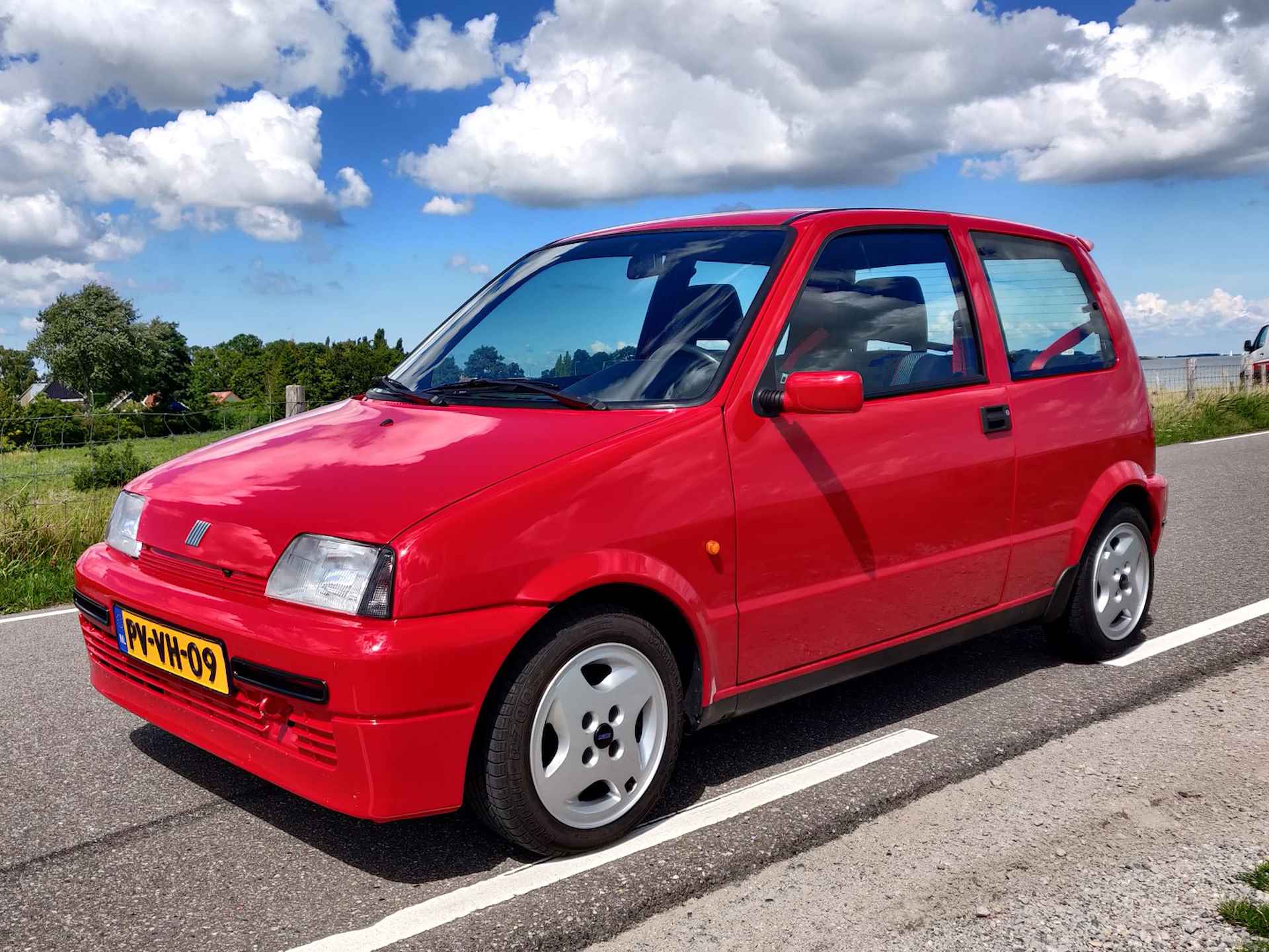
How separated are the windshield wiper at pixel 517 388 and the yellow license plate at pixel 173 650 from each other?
3.88 ft

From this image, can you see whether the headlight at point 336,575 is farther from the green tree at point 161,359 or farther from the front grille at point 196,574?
the green tree at point 161,359

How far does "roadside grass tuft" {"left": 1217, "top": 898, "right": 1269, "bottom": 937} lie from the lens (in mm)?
2690

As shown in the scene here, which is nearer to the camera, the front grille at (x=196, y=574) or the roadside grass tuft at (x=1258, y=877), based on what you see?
the roadside grass tuft at (x=1258, y=877)

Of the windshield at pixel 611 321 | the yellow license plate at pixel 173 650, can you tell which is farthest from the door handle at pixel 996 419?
the yellow license plate at pixel 173 650

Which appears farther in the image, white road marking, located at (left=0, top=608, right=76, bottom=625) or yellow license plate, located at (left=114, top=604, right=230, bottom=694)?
white road marking, located at (left=0, top=608, right=76, bottom=625)

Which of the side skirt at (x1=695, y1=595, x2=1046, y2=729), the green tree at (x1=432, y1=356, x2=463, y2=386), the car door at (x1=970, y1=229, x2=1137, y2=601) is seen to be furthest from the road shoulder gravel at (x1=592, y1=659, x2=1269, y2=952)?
the green tree at (x1=432, y1=356, x2=463, y2=386)

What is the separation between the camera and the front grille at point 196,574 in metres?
3.02

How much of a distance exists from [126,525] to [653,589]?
1.69m

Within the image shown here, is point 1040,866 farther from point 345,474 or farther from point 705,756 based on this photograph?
point 345,474

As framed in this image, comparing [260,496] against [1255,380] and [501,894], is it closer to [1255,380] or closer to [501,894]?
[501,894]

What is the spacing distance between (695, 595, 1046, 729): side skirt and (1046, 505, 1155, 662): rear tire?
9.4 inches

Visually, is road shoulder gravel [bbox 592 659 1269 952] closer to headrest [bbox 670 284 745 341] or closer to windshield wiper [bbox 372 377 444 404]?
headrest [bbox 670 284 745 341]

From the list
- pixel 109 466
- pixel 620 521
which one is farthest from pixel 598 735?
pixel 109 466

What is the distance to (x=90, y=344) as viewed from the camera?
115938mm
